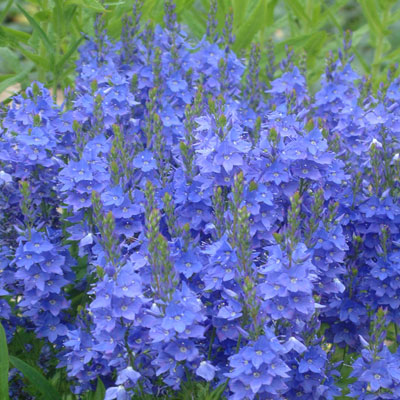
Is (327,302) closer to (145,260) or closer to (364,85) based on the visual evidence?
(145,260)

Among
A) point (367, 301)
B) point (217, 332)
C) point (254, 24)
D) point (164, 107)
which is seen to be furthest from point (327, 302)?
point (254, 24)

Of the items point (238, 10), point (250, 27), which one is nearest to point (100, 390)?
point (250, 27)

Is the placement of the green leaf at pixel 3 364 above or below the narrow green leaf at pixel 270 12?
below

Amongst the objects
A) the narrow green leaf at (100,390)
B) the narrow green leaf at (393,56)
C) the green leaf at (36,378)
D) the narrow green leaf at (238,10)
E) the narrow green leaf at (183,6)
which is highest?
the narrow green leaf at (393,56)

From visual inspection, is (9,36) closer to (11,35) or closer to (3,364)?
(11,35)

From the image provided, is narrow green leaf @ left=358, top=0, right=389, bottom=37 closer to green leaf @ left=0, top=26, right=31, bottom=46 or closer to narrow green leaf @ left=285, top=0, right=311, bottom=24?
narrow green leaf @ left=285, top=0, right=311, bottom=24

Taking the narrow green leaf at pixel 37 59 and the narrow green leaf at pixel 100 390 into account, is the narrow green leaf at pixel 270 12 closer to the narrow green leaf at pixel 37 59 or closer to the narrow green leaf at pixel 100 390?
the narrow green leaf at pixel 37 59

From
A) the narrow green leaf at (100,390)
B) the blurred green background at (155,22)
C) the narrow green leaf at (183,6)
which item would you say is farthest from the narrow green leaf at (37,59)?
the narrow green leaf at (100,390)
